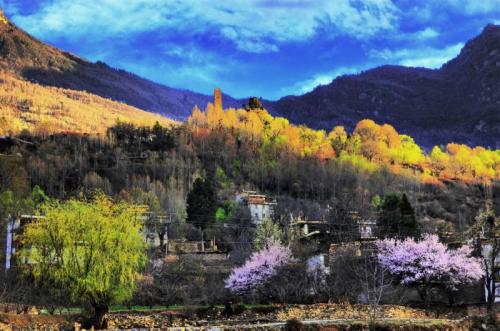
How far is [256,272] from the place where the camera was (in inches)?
1512

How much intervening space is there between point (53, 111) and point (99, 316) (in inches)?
6107

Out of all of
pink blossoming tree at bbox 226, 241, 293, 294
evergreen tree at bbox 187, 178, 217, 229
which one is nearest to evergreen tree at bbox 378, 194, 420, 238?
pink blossoming tree at bbox 226, 241, 293, 294

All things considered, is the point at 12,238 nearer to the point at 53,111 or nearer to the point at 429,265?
the point at 429,265

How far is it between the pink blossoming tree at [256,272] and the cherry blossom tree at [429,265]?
6.14 metres

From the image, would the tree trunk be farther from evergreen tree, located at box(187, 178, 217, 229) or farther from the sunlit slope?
the sunlit slope

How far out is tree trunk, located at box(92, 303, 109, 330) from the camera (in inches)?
861

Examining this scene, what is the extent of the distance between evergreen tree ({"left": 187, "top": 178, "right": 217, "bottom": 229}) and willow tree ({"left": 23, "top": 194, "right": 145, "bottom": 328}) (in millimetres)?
38720

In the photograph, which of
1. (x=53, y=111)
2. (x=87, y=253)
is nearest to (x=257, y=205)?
(x=87, y=253)

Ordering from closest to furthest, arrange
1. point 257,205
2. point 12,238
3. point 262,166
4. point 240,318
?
1. point 240,318
2. point 12,238
3. point 257,205
4. point 262,166

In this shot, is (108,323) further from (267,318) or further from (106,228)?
(267,318)

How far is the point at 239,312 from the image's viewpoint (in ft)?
90.0

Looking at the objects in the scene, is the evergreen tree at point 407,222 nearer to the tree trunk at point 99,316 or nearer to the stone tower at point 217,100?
the tree trunk at point 99,316

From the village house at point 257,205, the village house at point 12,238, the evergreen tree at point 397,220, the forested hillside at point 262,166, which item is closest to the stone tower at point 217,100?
the forested hillside at point 262,166

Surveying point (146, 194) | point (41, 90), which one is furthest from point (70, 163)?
point (41, 90)
